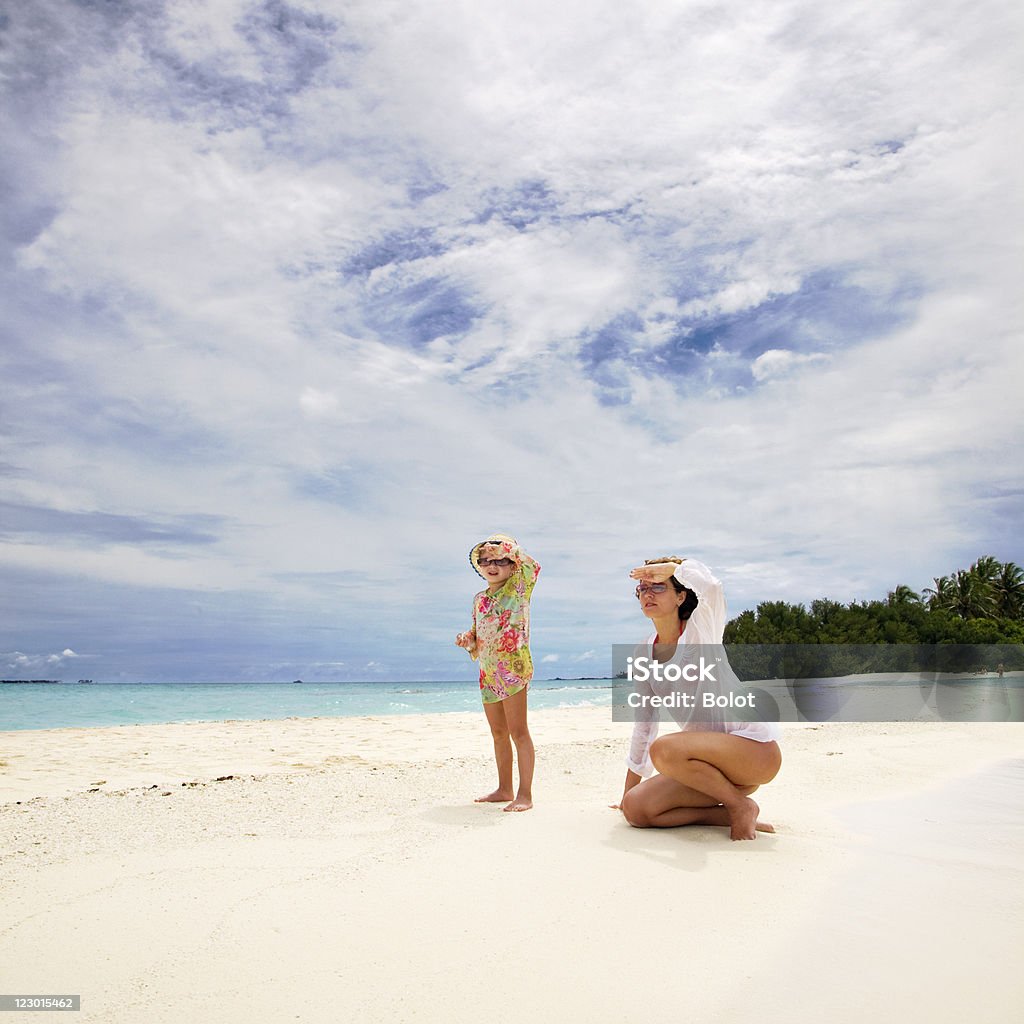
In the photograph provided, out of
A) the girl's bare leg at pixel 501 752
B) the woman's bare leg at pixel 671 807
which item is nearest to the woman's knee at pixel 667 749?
the woman's bare leg at pixel 671 807

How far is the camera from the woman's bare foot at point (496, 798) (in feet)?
17.5

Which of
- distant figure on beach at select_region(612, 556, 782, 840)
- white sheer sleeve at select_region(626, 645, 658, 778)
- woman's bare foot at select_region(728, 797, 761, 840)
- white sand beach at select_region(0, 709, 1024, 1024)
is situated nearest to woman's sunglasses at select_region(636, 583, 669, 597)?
distant figure on beach at select_region(612, 556, 782, 840)

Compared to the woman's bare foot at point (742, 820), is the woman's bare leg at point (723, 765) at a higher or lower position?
higher

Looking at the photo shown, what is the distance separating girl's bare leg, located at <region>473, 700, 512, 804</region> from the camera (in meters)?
5.34

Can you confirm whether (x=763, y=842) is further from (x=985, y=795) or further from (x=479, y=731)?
(x=479, y=731)

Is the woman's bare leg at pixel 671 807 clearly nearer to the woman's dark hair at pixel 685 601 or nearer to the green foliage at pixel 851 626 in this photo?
the woman's dark hair at pixel 685 601

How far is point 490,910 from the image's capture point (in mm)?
2971

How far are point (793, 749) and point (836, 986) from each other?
7271 millimetres

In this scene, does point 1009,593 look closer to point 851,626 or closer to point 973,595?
point 973,595

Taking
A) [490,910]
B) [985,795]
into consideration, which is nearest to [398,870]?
[490,910]

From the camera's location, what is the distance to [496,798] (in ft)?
17.6

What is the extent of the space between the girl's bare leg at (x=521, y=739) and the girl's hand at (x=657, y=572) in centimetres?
144

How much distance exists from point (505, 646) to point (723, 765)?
5.80 ft

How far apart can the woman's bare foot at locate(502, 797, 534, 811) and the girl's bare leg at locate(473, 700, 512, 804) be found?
1.14 feet
